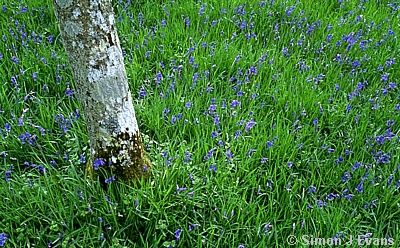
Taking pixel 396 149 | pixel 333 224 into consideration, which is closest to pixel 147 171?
pixel 333 224

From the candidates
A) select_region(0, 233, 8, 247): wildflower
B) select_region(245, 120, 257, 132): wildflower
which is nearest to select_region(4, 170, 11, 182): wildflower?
select_region(0, 233, 8, 247): wildflower

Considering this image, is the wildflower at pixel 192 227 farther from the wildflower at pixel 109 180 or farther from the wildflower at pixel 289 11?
the wildflower at pixel 289 11

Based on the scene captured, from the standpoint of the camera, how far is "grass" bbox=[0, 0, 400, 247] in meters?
2.38

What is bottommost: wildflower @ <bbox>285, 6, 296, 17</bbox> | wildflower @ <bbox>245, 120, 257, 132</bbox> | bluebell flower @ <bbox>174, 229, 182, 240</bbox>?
bluebell flower @ <bbox>174, 229, 182, 240</bbox>

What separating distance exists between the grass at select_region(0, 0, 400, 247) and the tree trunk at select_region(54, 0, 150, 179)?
5.9 inches

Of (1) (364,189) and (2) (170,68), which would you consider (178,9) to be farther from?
(1) (364,189)

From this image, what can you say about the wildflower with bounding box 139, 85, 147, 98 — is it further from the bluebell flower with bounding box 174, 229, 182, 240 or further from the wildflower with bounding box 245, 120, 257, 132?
the bluebell flower with bounding box 174, 229, 182, 240

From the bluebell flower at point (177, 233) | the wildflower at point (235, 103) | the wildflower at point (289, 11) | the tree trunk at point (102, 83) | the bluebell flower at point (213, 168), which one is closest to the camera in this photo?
the tree trunk at point (102, 83)

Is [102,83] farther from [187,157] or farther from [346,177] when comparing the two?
[346,177]

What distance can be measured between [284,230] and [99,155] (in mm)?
1036

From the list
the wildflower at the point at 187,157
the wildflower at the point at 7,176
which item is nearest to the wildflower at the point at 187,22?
the wildflower at the point at 187,157

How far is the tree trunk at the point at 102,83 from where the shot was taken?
207 cm

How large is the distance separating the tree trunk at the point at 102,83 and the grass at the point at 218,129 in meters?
0.15

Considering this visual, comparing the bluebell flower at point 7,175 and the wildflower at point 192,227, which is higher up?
the bluebell flower at point 7,175
